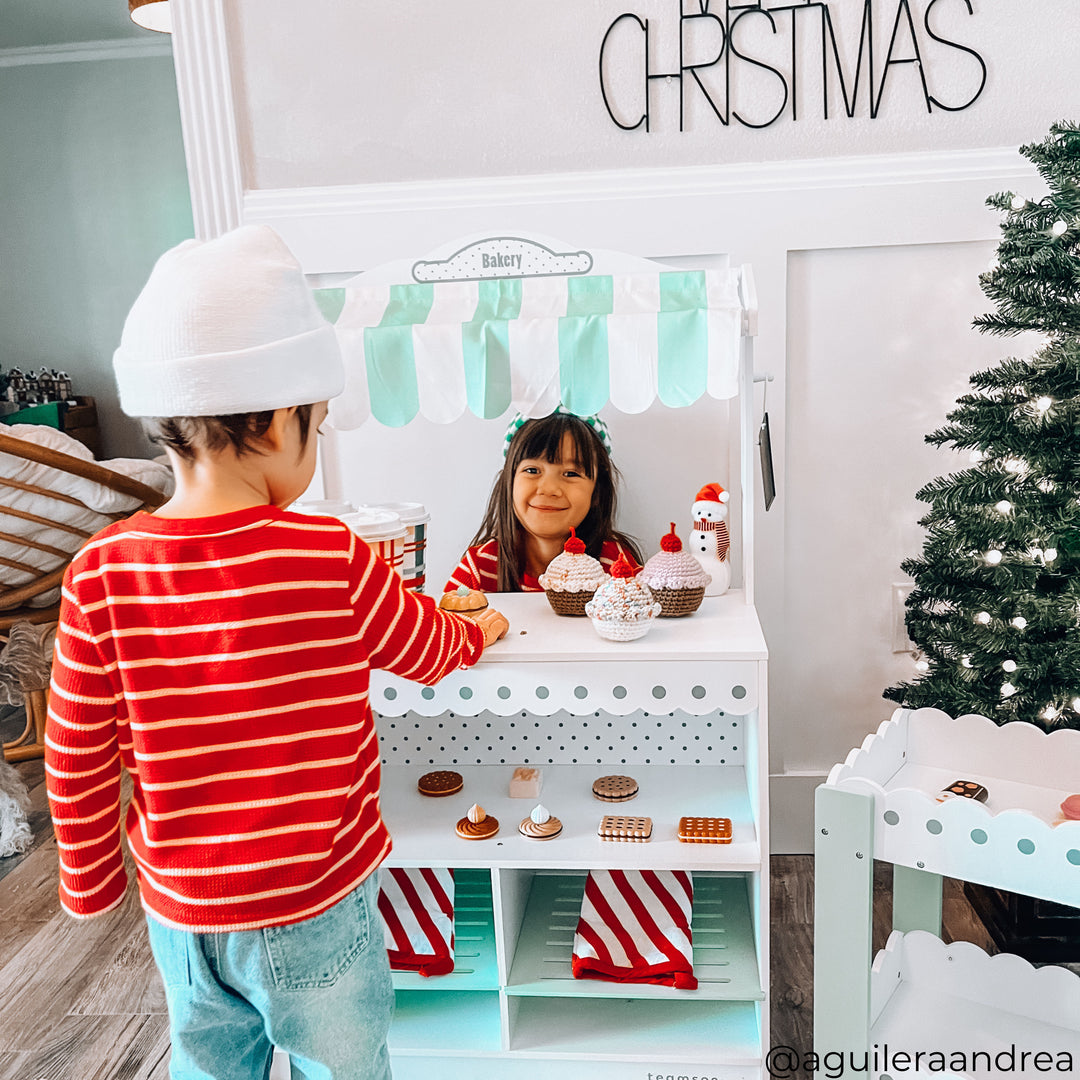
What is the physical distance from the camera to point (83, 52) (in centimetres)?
483

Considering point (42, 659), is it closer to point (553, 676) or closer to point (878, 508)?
point (553, 676)

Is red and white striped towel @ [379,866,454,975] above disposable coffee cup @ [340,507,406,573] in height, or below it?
below

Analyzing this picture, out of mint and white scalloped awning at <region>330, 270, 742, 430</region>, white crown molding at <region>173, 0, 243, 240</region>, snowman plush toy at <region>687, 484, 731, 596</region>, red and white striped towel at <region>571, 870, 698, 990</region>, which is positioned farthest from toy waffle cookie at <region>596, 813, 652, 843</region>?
white crown molding at <region>173, 0, 243, 240</region>

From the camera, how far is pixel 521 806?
5.20 feet

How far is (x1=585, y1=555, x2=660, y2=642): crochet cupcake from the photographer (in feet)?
4.52

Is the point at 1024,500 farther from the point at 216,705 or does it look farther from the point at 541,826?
the point at 216,705

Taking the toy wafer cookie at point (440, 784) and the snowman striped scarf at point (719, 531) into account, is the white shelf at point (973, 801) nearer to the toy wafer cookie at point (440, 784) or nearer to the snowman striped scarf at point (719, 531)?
the snowman striped scarf at point (719, 531)

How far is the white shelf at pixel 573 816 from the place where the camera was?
141 cm

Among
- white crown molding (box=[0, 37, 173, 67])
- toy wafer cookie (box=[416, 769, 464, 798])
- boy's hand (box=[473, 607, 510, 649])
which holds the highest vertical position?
white crown molding (box=[0, 37, 173, 67])

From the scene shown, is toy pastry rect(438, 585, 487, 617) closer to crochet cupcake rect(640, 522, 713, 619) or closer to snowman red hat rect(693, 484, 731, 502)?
crochet cupcake rect(640, 522, 713, 619)

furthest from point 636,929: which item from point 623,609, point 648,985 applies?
point 623,609

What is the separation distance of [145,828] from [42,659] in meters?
1.82

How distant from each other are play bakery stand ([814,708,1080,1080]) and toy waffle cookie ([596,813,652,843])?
0.81ft

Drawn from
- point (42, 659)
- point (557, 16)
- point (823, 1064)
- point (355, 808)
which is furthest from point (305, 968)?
point (42, 659)
